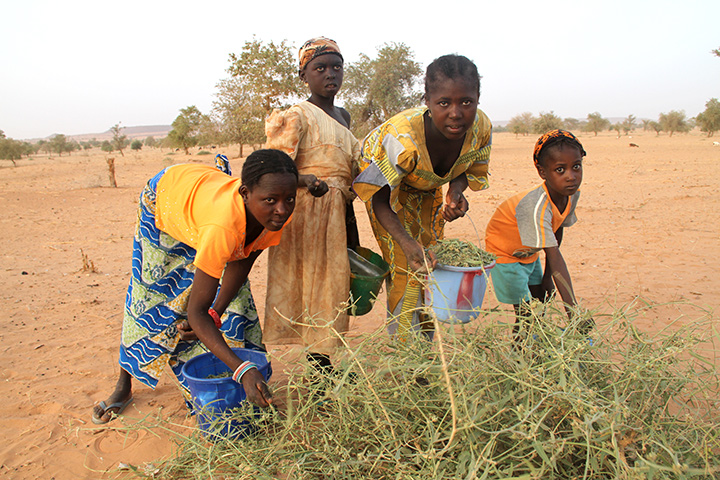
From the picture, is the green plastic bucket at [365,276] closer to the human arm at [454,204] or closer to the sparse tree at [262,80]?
the human arm at [454,204]

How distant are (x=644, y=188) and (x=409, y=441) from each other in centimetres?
1049

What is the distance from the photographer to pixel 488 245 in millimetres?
3021

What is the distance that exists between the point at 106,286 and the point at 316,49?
146 inches

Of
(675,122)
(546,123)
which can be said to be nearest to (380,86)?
(546,123)

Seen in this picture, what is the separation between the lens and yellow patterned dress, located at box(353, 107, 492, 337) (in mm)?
2287

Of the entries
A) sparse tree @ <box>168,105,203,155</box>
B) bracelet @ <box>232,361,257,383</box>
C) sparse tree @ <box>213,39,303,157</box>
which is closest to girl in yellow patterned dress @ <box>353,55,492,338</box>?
bracelet @ <box>232,361,257,383</box>

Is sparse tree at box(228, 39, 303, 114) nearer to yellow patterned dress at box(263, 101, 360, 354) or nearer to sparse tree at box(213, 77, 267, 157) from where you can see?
sparse tree at box(213, 77, 267, 157)

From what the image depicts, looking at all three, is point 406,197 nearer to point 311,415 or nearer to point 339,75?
point 339,75

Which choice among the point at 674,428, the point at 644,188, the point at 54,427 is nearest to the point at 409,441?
the point at 674,428

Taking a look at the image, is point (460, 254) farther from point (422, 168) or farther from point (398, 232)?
point (422, 168)

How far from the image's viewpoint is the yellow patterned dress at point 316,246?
2504 millimetres

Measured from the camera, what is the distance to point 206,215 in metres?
2.08

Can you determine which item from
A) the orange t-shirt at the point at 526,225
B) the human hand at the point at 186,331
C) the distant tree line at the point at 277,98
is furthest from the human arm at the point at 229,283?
the distant tree line at the point at 277,98

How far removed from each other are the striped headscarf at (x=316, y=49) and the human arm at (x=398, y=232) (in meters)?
0.84
